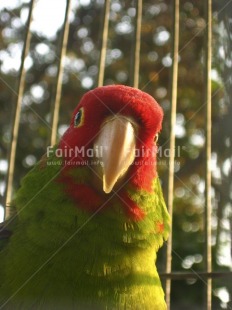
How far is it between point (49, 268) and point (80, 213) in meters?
0.17

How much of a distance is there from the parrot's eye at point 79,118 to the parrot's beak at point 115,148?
0.11m

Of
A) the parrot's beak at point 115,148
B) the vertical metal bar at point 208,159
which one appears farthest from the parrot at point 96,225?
the vertical metal bar at point 208,159

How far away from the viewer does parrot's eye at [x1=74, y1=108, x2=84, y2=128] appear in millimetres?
1348

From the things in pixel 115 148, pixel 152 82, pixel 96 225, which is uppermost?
pixel 152 82

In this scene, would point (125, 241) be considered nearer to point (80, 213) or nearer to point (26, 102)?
point (80, 213)

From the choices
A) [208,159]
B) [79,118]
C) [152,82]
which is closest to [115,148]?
[79,118]

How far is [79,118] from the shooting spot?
1372 millimetres

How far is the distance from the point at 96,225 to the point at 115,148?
230 mm

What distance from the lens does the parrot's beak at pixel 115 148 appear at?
1.20 m

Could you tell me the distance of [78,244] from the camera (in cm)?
126

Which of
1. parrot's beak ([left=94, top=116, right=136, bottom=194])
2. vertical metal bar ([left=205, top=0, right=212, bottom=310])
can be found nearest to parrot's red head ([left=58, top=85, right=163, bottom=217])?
parrot's beak ([left=94, top=116, right=136, bottom=194])

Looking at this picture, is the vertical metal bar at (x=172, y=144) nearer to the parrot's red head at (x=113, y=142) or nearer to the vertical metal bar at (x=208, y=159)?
the vertical metal bar at (x=208, y=159)

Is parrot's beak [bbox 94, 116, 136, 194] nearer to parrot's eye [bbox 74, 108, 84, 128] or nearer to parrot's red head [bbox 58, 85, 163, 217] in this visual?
parrot's red head [bbox 58, 85, 163, 217]

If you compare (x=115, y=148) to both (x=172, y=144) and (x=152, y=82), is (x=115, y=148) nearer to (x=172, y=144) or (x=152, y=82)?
(x=172, y=144)
